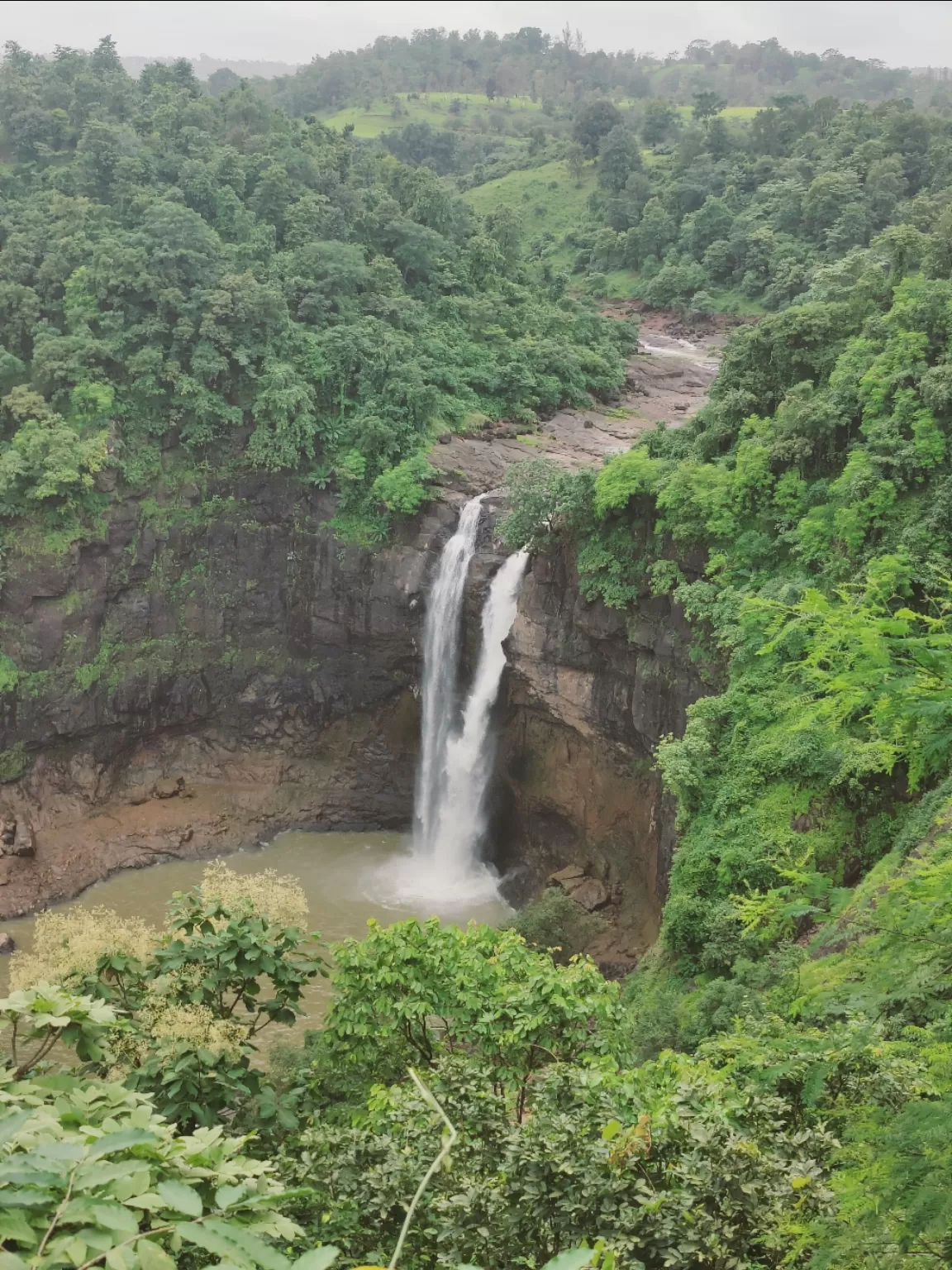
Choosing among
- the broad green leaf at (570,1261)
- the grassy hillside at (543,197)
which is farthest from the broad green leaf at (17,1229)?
the grassy hillside at (543,197)

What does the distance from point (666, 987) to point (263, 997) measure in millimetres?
8623

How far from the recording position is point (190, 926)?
846cm

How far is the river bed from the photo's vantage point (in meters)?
21.9

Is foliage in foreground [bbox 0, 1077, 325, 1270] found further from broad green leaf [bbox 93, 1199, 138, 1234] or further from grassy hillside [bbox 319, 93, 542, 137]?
grassy hillside [bbox 319, 93, 542, 137]

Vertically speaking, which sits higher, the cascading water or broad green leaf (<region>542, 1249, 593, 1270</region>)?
broad green leaf (<region>542, 1249, 593, 1270</region>)

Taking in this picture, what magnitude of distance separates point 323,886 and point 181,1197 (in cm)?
2090

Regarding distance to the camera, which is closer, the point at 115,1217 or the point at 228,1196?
the point at 115,1217

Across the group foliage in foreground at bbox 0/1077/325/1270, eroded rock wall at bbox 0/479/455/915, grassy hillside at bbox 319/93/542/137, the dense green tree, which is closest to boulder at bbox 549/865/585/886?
eroded rock wall at bbox 0/479/455/915

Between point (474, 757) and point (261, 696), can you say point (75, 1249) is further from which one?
point (261, 696)

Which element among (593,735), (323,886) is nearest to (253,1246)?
(593,735)

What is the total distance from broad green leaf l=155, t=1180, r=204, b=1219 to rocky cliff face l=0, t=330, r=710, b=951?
58.0 feet

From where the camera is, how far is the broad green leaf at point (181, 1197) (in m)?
2.78

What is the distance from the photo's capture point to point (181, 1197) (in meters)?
2.82

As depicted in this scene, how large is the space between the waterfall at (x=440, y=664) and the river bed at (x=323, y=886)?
1.20 meters
